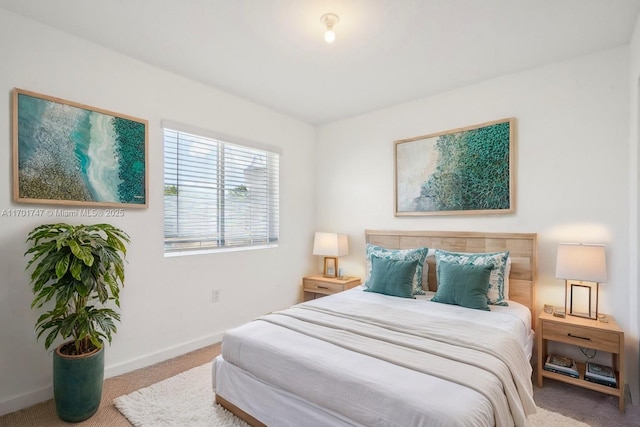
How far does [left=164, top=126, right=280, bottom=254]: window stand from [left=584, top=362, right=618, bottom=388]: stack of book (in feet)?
10.1

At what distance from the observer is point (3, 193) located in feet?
6.70

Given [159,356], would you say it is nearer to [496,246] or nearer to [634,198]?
[496,246]

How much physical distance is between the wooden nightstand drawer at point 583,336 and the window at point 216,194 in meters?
2.82

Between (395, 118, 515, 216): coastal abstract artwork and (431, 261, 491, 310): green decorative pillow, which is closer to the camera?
(431, 261, 491, 310): green decorative pillow

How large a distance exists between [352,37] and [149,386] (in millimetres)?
2988

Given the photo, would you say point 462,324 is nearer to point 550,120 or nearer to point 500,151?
point 500,151

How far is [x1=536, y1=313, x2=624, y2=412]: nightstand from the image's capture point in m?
2.12

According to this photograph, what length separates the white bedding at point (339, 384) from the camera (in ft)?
4.29

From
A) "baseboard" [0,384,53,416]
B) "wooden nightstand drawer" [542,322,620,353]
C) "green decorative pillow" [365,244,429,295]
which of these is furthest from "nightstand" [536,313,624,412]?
"baseboard" [0,384,53,416]

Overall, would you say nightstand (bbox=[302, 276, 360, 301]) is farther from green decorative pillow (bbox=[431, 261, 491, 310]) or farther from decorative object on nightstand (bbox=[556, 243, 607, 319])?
decorative object on nightstand (bbox=[556, 243, 607, 319])

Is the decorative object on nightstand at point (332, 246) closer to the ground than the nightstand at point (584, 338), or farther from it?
farther from it

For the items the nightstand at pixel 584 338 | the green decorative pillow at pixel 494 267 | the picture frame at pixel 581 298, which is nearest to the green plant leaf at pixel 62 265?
the green decorative pillow at pixel 494 267

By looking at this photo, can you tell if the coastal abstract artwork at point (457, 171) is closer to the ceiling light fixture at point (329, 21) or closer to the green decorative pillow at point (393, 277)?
the green decorative pillow at point (393, 277)

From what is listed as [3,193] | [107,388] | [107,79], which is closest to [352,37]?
[107,79]
